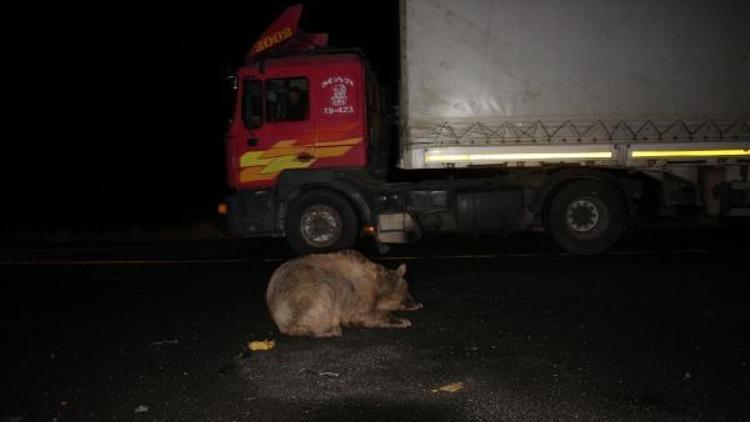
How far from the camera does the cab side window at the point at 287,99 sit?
863 cm

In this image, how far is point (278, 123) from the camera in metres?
8.71

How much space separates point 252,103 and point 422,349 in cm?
524

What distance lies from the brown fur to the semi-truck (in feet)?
11.0

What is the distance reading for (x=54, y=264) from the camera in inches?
351

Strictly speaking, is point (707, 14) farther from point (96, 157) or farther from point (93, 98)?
point (93, 98)

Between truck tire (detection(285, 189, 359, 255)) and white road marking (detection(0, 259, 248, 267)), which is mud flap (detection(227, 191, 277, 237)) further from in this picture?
white road marking (detection(0, 259, 248, 267))

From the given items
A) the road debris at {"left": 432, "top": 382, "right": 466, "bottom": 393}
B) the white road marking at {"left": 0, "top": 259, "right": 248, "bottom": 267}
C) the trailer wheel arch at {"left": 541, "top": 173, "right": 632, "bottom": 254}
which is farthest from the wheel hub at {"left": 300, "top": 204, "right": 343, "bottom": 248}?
the road debris at {"left": 432, "top": 382, "right": 466, "bottom": 393}

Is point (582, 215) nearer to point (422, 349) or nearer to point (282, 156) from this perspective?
point (282, 156)

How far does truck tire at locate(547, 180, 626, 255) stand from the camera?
8.40 metres

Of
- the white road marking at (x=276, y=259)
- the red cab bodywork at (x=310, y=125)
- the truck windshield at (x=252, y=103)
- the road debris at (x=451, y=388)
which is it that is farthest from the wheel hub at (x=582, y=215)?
the road debris at (x=451, y=388)

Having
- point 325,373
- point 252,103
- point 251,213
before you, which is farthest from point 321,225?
point 325,373

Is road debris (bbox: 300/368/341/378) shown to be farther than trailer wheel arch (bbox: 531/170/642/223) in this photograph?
No

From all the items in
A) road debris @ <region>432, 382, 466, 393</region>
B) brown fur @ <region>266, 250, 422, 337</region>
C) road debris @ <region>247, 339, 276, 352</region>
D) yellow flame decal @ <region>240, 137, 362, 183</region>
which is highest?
yellow flame decal @ <region>240, 137, 362, 183</region>

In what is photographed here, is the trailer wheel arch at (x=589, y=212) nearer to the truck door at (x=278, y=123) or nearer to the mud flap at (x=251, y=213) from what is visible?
the truck door at (x=278, y=123)
